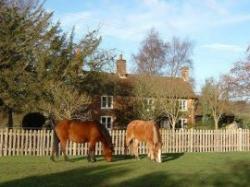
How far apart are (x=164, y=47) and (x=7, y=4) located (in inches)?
1388

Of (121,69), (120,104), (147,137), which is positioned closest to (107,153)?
(147,137)

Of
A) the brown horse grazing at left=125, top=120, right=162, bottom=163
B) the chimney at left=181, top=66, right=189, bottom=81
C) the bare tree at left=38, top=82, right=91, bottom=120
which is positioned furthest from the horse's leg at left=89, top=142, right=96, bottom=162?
the chimney at left=181, top=66, right=189, bottom=81

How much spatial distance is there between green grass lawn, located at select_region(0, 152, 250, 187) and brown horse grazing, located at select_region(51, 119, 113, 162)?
1122mm

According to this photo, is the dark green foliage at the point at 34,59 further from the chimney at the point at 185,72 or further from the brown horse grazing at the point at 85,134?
the chimney at the point at 185,72

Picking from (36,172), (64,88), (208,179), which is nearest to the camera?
(208,179)

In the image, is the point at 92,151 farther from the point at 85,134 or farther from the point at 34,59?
the point at 34,59

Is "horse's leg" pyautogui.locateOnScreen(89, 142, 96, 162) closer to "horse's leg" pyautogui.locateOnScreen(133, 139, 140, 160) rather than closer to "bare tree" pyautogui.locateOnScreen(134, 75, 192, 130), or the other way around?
"horse's leg" pyautogui.locateOnScreen(133, 139, 140, 160)

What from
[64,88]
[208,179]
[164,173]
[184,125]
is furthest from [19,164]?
[184,125]

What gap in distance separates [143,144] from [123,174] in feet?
40.6

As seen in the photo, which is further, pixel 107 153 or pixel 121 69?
pixel 121 69

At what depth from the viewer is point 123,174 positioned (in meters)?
14.3

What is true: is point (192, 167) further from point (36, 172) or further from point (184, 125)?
point (184, 125)

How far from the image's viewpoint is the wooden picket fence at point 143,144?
2322cm

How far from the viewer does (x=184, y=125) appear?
198 ft
